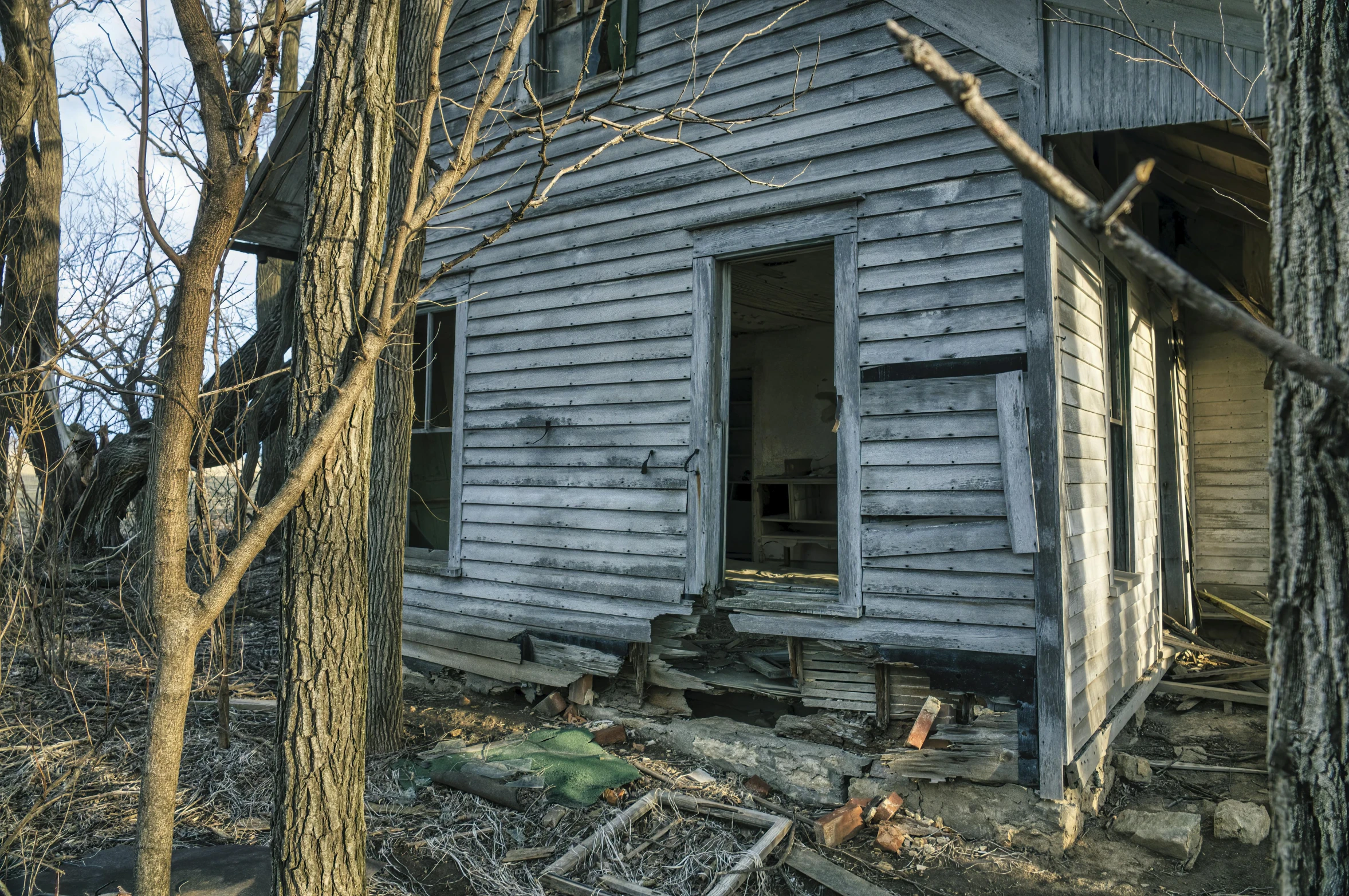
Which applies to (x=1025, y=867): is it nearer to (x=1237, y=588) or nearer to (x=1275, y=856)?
(x=1275, y=856)

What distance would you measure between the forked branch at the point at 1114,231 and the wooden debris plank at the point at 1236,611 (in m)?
7.58

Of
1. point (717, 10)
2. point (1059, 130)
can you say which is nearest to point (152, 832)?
point (1059, 130)

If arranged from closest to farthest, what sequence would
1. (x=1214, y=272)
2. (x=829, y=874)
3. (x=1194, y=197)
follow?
(x=829, y=874) → (x=1194, y=197) → (x=1214, y=272)

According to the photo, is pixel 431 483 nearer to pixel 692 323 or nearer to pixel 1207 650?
pixel 692 323

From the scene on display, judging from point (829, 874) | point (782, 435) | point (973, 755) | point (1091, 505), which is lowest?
point (829, 874)

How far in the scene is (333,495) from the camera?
2.83 meters

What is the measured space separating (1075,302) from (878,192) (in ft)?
4.33

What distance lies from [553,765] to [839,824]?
166 cm

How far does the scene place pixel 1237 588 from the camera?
8.38 metres

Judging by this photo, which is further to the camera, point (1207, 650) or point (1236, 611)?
point (1236, 611)

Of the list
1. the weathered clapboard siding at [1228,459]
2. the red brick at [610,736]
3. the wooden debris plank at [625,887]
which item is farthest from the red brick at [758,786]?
the weathered clapboard siding at [1228,459]

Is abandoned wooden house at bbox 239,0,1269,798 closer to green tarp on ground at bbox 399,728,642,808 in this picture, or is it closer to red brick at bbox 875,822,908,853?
red brick at bbox 875,822,908,853

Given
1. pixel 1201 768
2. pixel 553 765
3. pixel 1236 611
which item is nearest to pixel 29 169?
pixel 553 765

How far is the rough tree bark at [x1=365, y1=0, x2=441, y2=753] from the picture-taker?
5.25m
